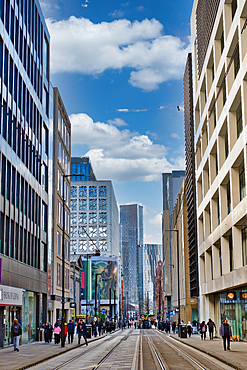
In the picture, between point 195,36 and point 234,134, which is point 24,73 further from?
point 195,36

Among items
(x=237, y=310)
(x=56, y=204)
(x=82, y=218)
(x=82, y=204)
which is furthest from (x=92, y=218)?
(x=237, y=310)

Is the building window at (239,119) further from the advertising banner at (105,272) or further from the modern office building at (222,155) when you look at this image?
the advertising banner at (105,272)

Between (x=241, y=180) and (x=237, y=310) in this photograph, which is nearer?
(x=241, y=180)

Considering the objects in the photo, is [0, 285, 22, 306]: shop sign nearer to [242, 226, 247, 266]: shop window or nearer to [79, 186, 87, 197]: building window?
[242, 226, 247, 266]: shop window

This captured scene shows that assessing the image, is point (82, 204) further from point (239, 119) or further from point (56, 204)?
point (239, 119)

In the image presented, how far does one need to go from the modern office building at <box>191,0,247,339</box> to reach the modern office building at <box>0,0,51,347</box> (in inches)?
618

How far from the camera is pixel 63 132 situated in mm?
72250

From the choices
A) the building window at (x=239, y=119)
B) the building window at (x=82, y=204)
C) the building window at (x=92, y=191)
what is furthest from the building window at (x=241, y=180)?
the building window at (x=82, y=204)

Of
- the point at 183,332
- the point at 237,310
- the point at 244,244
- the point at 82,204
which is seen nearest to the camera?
the point at 244,244

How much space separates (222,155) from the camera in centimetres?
4397

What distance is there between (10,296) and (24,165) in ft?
36.8

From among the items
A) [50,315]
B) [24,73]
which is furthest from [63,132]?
[24,73]

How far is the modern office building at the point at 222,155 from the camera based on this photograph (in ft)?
118

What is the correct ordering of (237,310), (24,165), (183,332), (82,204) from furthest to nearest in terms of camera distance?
1. (82,204)
2. (183,332)
3. (237,310)
4. (24,165)
